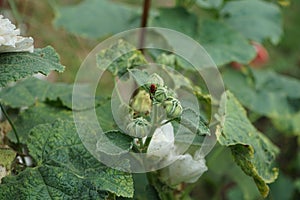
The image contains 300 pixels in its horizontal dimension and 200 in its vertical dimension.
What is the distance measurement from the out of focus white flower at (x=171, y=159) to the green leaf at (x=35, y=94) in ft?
0.64

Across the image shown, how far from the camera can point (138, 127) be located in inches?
29.4

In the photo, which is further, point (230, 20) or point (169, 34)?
point (230, 20)

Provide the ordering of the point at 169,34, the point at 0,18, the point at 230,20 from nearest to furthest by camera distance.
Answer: the point at 0,18
the point at 169,34
the point at 230,20

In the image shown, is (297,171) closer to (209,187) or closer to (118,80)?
(209,187)

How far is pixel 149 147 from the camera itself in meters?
0.80

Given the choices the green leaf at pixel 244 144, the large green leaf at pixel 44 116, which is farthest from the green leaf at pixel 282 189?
the large green leaf at pixel 44 116

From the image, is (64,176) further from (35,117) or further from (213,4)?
(213,4)

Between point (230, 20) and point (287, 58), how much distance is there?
749mm

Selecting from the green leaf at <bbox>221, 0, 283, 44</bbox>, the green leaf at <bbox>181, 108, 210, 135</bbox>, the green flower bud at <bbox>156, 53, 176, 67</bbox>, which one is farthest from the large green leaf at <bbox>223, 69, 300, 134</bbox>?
the green leaf at <bbox>181, 108, 210, 135</bbox>

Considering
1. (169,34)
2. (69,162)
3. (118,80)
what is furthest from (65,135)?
(169,34)

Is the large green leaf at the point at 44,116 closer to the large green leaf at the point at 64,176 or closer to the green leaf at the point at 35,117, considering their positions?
the green leaf at the point at 35,117

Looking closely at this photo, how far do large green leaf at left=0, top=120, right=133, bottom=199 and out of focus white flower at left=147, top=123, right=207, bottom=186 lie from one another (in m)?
0.06

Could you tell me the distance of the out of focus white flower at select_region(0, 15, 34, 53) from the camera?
732 mm

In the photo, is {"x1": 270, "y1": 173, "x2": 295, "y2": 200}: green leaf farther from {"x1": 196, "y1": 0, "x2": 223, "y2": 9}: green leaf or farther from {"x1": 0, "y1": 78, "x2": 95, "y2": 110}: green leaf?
{"x1": 0, "y1": 78, "x2": 95, "y2": 110}: green leaf
